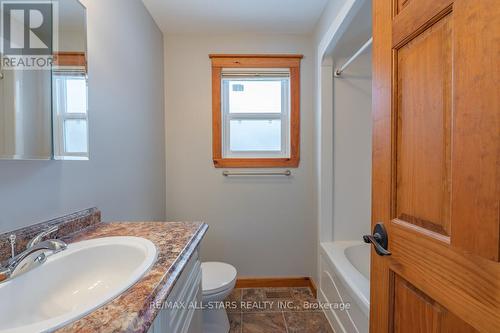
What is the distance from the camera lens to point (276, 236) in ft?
7.32

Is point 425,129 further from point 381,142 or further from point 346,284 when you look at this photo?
point 346,284

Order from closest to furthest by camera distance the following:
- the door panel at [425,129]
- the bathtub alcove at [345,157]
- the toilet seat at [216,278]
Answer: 1. the door panel at [425,129]
2. the toilet seat at [216,278]
3. the bathtub alcove at [345,157]

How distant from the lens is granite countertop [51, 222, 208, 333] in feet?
1.55

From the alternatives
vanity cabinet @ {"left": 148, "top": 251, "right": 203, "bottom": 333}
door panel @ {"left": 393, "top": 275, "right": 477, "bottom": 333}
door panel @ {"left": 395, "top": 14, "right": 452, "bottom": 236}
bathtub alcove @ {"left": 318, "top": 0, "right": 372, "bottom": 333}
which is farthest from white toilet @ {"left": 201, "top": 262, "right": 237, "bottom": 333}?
door panel @ {"left": 395, "top": 14, "right": 452, "bottom": 236}

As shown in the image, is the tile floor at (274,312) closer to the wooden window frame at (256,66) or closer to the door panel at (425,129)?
the wooden window frame at (256,66)

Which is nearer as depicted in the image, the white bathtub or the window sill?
the white bathtub

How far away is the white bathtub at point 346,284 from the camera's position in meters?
1.33

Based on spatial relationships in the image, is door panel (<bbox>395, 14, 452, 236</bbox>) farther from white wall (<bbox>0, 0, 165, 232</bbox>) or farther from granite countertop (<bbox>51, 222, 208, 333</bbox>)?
white wall (<bbox>0, 0, 165, 232</bbox>)

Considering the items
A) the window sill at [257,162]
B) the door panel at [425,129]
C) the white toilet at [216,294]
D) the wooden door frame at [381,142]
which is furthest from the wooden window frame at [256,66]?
the door panel at [425,129]

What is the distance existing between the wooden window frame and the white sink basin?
4.46 feet

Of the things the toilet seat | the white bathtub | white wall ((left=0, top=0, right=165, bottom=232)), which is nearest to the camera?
white wall ((left=0, top=0, right=165, bottom=232))

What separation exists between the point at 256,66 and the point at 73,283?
2042 mm

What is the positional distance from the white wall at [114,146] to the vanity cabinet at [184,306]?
60cm

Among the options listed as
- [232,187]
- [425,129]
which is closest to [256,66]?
[232,187]
